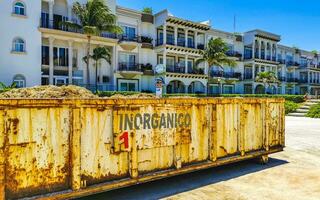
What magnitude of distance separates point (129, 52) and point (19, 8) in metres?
13.0

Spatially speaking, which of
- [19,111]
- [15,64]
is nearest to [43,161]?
[19,111]

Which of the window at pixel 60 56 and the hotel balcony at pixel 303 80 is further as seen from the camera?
the hotel balcony at pixel 303 80

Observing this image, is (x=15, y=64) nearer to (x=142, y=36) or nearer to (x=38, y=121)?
(x=142, y=36)

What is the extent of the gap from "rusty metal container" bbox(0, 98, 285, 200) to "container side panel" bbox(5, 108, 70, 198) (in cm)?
1

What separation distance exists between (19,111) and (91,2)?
2530 centimetres

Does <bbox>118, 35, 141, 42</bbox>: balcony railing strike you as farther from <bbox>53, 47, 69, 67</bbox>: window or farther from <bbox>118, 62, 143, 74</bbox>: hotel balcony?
<bbox>53, 47, 69, 67</bbox>: window

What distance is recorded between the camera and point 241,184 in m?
6.58

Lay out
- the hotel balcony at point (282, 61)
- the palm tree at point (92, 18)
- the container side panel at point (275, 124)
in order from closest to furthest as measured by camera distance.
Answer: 1. the container side panel at point (275, 124)
2. the palm tree at point (92, 18)
3. the hotel balcony at point (282, 61)

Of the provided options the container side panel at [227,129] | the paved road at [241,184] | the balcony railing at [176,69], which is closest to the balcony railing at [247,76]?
the balcony railing at [176,69]

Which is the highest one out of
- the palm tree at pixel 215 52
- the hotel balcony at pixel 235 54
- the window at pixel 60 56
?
the hotel balcony at pixel 235 54

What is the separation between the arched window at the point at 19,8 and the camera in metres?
26.4

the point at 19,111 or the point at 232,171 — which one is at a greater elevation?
the point at 19,111

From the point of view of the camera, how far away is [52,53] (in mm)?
27969

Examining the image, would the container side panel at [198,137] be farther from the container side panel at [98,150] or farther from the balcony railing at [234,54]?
the balcony railing at [234,54]
